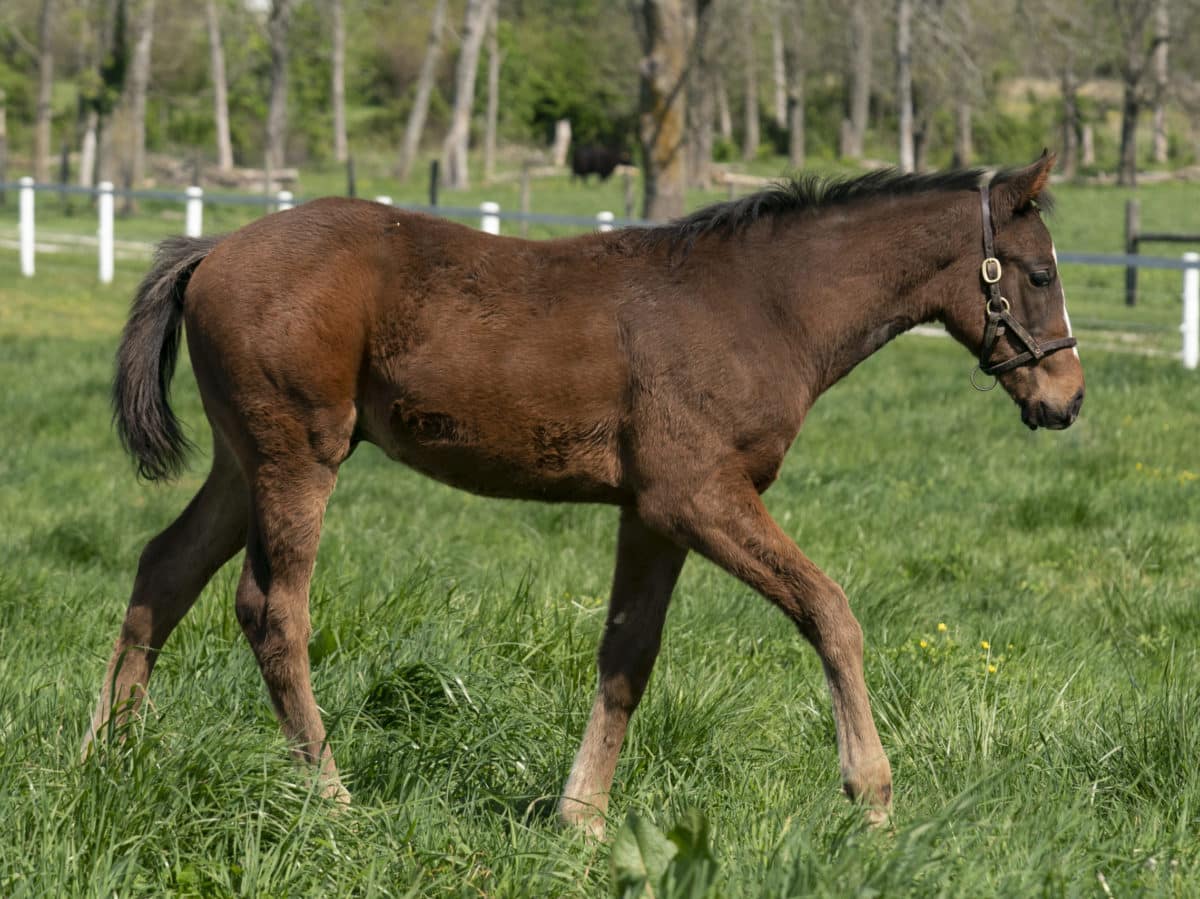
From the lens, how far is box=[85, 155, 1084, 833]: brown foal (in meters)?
3.64

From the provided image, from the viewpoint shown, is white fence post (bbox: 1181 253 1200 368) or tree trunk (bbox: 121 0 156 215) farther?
tree trunk (bbox: 121 0 156 215)

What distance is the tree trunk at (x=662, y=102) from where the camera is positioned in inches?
681

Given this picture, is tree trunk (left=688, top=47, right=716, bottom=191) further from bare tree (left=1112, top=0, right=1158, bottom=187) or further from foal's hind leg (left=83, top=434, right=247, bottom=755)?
foal's hind leg (left=83, top=434, right=247, bottom=755)

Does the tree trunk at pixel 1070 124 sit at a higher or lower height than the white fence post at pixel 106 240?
higher

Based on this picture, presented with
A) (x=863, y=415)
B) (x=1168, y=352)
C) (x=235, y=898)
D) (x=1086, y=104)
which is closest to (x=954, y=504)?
(x=863, y=415)

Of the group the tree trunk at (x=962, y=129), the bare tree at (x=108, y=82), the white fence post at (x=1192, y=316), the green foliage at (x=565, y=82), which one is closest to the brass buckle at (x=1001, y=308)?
the white fence post at (x=1192, y=316)

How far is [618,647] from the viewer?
13.2ft

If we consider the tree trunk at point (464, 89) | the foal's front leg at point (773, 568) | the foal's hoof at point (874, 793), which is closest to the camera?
the foal's hoof at point (874, 793)

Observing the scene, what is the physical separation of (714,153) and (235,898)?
66771 millimetres

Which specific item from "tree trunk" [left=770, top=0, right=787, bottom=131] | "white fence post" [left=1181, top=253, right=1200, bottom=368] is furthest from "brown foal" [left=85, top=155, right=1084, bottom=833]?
"tree trunk" [left=770, top=0, right=787, bottom=131]

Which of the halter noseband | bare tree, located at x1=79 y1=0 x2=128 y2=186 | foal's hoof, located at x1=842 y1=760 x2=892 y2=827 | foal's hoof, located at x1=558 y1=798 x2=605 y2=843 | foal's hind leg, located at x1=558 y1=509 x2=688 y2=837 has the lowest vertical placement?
foal's hoof, located at x1=558 y1=798 x2=605 y2=843

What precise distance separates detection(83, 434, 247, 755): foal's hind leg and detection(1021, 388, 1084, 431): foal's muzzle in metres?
2.15

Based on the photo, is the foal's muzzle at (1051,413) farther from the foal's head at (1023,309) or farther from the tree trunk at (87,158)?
the tree trunk at (87,158)

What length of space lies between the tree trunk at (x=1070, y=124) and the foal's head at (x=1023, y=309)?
5054 cm
